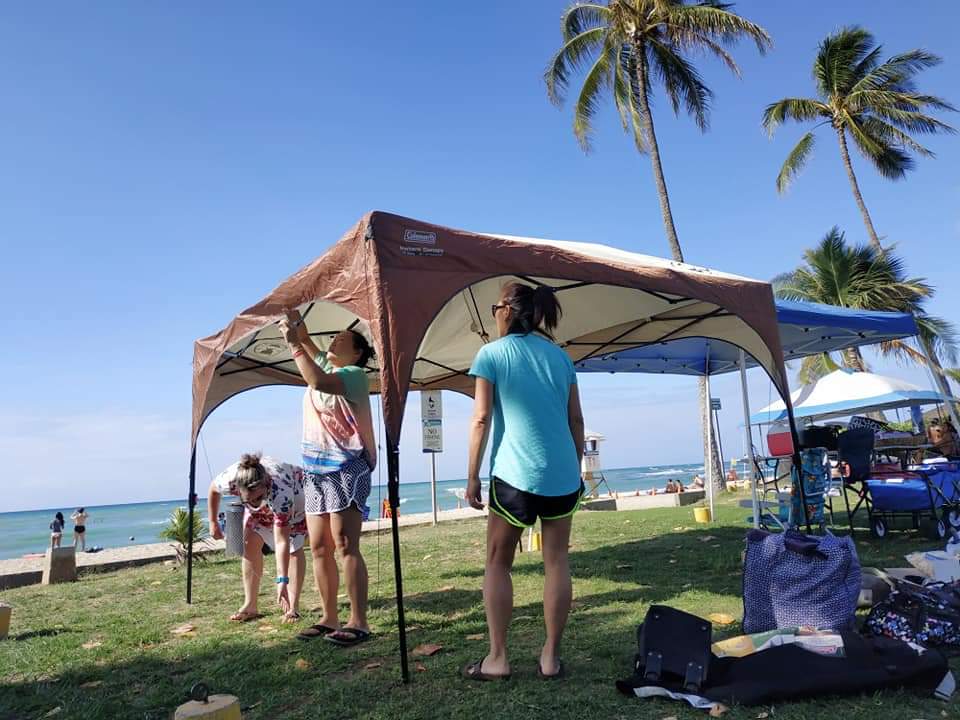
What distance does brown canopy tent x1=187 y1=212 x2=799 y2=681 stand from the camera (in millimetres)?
3667

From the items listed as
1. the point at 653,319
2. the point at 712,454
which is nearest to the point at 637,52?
the point at 712,454

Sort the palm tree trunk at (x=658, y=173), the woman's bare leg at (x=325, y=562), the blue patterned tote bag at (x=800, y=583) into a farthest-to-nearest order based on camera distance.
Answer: the palm tree trunk at (x=658, y=173), the woman's bare leg at (x=325, y=562), the blue patterned tote bag at (x=800, y=583)

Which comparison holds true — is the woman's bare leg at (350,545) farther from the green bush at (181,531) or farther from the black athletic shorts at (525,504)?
the green bush at (181,531)

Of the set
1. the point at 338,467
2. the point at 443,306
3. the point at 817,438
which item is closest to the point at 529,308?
the point at 443,306

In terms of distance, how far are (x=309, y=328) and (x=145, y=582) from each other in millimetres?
3986

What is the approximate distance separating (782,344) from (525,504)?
23.1 ft

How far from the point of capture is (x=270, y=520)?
16.8 ft

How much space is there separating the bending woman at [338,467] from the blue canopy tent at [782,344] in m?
4.64

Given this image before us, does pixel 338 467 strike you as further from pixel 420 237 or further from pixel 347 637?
pixel 420 237

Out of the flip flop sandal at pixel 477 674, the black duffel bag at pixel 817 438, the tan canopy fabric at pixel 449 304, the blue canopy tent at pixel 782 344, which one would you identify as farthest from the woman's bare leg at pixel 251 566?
the black duffel bag at pixel 817 438

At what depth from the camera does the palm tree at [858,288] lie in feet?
68.9

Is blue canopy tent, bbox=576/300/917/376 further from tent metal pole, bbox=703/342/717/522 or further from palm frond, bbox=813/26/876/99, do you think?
palm frond, bbox=813/26/876/99

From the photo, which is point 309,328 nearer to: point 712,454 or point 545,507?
point 545,507

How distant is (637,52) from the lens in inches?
731
